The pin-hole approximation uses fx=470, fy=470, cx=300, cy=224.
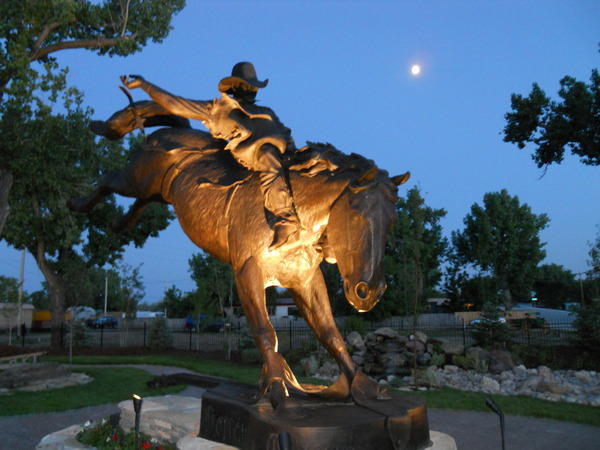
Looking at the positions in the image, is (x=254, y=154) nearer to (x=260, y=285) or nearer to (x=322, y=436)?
(x=260, y=285)

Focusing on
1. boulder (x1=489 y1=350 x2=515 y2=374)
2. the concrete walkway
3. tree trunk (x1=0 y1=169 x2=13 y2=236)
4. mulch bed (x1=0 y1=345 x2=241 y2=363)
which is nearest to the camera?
the concrete walkway

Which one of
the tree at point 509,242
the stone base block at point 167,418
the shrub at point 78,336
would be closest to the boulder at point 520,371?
the stone base block at point 167,418

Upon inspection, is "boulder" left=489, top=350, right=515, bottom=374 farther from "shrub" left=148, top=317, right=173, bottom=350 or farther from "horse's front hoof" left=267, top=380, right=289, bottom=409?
"shrub" left=148, top=317, right=173, bottom=350

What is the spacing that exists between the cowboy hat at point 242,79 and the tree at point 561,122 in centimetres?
1450

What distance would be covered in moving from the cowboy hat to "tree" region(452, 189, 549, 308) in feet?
122

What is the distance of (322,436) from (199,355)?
54.1ft

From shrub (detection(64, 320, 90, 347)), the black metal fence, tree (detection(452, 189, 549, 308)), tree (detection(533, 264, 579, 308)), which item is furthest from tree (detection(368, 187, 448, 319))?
tree (detection(533, 264, 579, 308))

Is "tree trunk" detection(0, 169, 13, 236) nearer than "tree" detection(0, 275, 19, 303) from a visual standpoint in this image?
Yes

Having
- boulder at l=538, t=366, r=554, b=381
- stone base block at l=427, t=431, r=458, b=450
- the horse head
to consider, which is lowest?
boulder at l=538, t=366, r=554, b=381

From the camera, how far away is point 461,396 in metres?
9.66

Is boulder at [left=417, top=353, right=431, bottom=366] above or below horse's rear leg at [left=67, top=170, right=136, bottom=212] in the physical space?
below

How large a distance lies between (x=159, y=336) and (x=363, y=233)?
19.4m

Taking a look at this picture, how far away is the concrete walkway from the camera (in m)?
6.44

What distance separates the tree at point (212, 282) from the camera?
21828 millimetres
